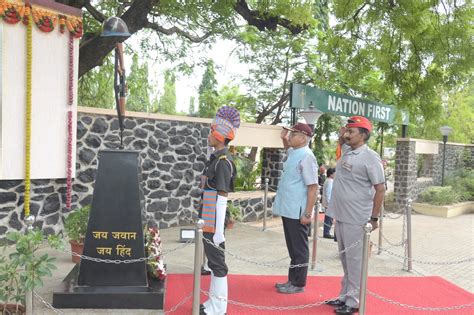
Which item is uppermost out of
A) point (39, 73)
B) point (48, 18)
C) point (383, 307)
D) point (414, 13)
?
point (414, 13)

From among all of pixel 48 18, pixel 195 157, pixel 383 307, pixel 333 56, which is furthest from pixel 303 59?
pixel 383 307

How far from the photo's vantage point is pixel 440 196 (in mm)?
16328

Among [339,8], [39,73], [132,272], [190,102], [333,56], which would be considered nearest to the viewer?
[132,272]

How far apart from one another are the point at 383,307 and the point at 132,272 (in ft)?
8.24

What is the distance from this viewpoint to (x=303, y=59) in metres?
16.8

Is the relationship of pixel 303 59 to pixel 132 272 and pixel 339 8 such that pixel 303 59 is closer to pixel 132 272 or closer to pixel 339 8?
pixel 339 8

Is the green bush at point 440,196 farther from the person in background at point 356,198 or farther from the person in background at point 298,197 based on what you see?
the person in background at point 356,198

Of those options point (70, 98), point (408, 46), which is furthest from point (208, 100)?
point (70, 98)

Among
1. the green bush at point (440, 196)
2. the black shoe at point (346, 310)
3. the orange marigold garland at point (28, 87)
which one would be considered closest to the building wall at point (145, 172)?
the orange marigold garland at point (28, 87)

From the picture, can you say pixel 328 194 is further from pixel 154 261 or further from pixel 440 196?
pixel 440 196

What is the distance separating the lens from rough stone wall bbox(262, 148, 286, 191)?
37.8 feet

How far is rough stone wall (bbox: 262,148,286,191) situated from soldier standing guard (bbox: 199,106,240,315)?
7458 millimetres

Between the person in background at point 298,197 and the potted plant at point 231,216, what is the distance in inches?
145

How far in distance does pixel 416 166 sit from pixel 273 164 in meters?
8.08
